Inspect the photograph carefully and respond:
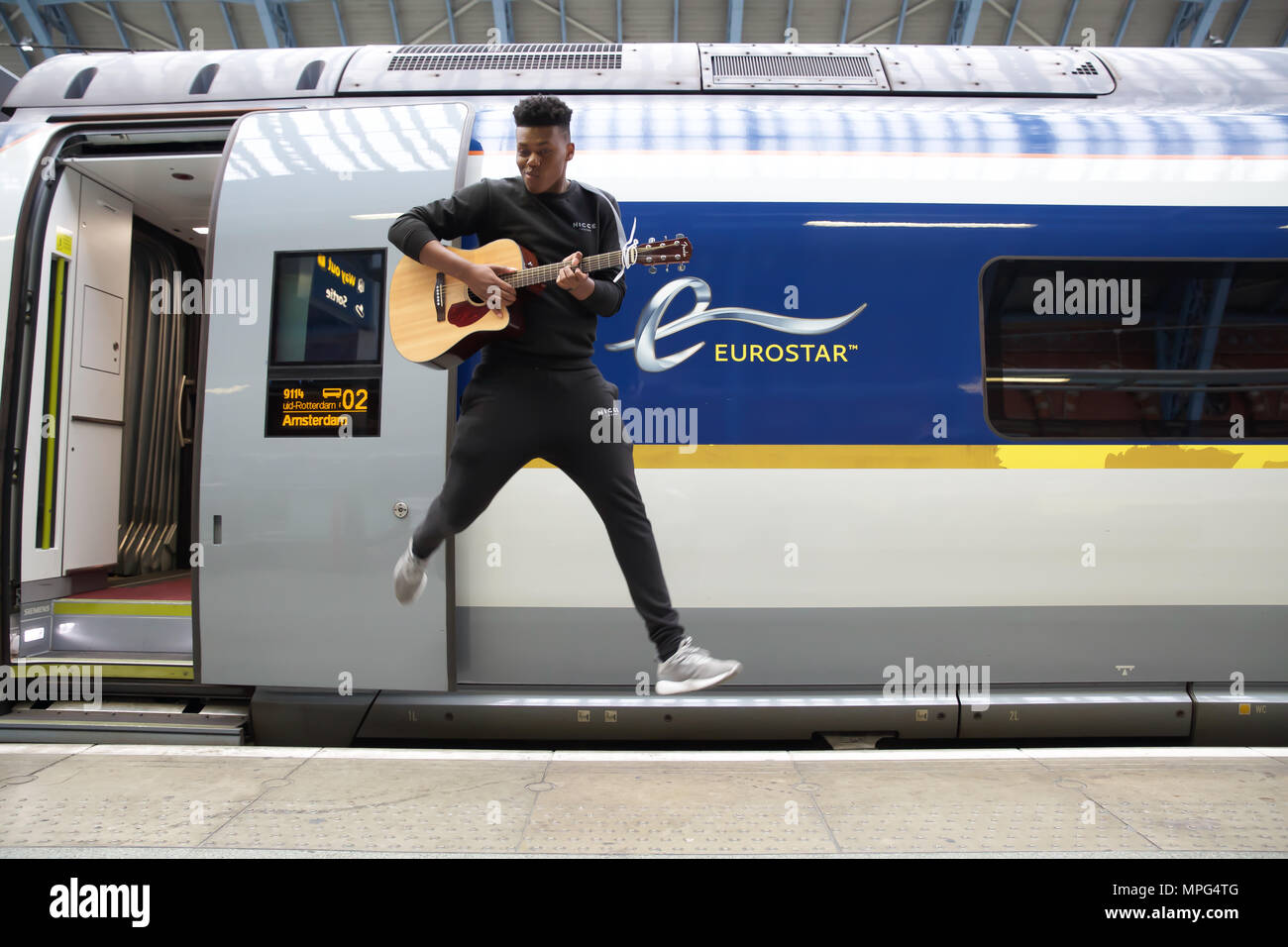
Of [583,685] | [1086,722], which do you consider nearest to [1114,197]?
[1086,722]

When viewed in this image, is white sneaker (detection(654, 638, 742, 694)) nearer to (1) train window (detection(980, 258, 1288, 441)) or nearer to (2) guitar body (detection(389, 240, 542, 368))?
(2) guitar body (detection(389, 240, 542, 368))

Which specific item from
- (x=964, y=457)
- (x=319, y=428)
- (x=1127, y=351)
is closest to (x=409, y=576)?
(x=319, y=428)

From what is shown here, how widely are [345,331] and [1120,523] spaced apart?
3.67 m

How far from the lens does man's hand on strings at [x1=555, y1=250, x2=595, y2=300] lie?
8.58 ft

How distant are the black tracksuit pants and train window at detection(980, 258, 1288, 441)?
5.90ft

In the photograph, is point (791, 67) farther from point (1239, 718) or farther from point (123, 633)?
point (123, 633)

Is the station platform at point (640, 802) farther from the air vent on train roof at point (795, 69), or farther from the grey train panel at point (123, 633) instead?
the air vent on train roof at point (795, 69)

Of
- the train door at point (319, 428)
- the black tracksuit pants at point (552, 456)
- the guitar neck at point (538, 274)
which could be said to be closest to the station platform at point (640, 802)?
the train door at point (319, 428)

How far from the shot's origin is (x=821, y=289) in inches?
135

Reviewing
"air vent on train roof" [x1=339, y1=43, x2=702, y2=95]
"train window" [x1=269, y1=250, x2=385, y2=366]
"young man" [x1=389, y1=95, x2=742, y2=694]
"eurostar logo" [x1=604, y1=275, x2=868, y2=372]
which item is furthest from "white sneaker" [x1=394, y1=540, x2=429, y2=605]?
"air vent on train roof" [x1=339, y1=43, x2=702, y2=95]

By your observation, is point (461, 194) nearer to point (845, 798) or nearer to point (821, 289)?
point (821, 289)

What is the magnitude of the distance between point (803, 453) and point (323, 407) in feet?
7.24

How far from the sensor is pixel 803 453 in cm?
338

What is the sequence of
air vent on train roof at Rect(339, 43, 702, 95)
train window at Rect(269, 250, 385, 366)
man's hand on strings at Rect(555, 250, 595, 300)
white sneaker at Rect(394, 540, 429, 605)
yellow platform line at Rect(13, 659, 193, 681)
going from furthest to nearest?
air vent on train roof at Rect(339, 43, 702, 95) < yellow platform line at Rect(13, 659, 193, 681) < train window at Rect(269, 250, 385, 366) < white sneaker at Rect(394, 540, 429, 605) < man's hand on strings at Rect(555, 250, 595, 300)
